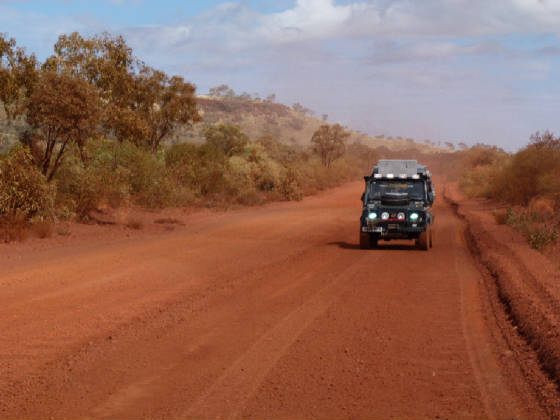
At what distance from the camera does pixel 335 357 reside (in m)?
7.36

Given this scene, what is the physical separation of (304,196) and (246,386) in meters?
38.9

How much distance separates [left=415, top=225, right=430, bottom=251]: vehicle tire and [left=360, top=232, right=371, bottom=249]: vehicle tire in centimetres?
126

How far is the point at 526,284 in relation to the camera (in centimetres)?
1223

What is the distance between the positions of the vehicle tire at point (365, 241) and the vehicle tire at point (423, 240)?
1263mm

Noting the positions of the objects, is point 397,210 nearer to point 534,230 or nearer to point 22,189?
point 534,230

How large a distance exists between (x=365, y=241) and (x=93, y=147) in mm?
11751

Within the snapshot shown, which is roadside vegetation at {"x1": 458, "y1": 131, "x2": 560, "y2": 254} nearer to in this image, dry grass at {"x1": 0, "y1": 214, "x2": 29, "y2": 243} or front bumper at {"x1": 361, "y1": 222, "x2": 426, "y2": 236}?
front bumper at {"x1": 361, "y1": 222, "x2": 426, "y2": 236}

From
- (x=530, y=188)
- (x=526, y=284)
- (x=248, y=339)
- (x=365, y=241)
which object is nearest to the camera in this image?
(x=248, y=339)

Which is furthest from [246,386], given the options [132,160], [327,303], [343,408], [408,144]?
[408,144]

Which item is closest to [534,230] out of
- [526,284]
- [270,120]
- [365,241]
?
[365,241]

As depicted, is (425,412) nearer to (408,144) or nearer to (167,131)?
(167,131)

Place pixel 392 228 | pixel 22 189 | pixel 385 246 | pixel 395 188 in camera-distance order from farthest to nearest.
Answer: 1. pixel 385 246
2. pixel 395 188
3. pixel 22 189
4. pixel 392 228

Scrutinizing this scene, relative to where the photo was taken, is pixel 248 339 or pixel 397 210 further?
pixel 397 210

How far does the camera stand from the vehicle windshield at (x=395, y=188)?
1864 centimetres
